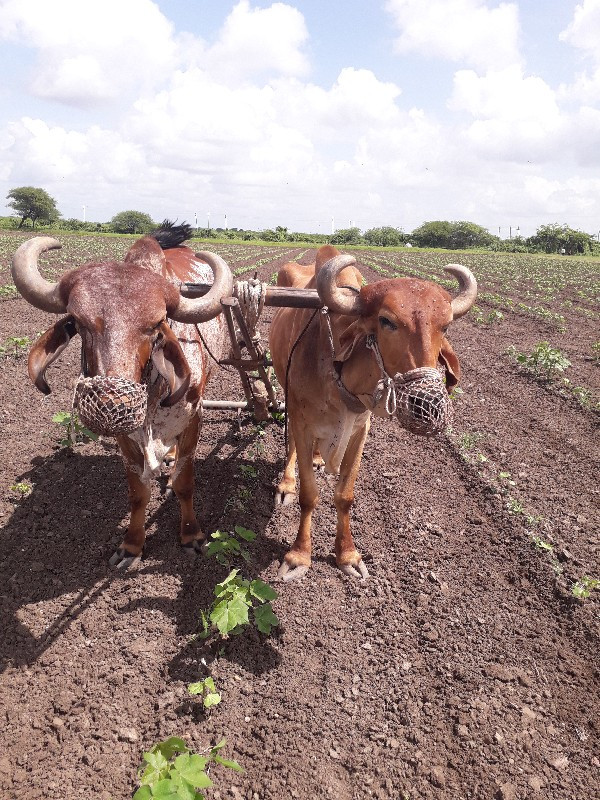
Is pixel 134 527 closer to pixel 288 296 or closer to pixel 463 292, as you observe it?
pixel 288 296

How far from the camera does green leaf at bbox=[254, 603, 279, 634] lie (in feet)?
12.8

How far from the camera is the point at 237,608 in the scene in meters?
3.70

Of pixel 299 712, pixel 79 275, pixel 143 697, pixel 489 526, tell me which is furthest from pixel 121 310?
pixel 489 526

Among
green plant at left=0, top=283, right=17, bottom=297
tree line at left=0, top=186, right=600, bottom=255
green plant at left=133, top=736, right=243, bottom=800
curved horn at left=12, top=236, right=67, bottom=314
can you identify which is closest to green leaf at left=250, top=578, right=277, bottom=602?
green plant at left=133, top=736, right=243, bottom=800

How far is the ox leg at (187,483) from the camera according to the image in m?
4.81

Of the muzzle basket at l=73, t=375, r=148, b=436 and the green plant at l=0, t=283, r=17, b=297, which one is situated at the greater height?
the muzzle basket at l=73, t=375, r=148, b=436

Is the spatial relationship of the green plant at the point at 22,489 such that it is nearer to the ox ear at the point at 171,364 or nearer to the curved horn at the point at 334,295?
the ox ear at the point at 171,364

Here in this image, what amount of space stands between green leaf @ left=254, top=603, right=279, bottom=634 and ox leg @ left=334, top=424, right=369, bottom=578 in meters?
1.06

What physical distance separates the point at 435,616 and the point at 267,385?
11.0 ft

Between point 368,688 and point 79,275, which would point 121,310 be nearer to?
point 79,275

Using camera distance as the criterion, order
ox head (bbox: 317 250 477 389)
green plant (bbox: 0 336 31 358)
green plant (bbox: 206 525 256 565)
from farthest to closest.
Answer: green plant (bbox: 0 336 31 358), green plant (bbox: 206 525 256 565), ox head (bbox: 317 250 477 389)

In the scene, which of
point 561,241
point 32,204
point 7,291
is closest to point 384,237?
point 561,241

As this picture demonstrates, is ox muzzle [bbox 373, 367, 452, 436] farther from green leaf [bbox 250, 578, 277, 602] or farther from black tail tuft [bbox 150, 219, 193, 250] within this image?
black tail tuft [bbox 150, 219, 193, 250]

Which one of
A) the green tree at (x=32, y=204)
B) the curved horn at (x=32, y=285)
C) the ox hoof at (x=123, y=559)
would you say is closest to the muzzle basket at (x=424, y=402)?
the curved horn at (x=32, y=285)
